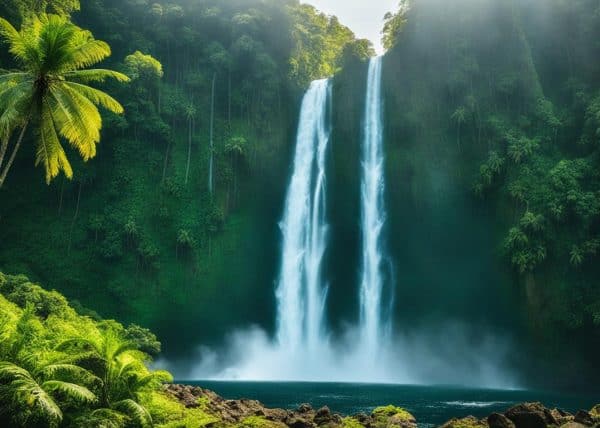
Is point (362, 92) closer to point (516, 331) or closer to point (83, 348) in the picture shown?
point (516, 331)

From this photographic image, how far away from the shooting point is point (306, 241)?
123ft

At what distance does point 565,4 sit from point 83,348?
36.6 m

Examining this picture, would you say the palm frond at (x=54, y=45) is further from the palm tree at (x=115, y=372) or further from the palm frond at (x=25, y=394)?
the palm frond at (x=25, y=394)

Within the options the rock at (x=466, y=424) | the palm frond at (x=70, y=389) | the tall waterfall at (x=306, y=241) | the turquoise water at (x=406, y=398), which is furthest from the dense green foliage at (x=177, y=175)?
the palm frond at (x=70, y=389)

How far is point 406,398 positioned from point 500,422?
41.0ft

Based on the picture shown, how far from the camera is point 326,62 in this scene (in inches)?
2080

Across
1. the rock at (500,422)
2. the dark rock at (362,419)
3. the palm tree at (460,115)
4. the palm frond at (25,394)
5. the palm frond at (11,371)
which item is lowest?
the dark rock at (362,419)

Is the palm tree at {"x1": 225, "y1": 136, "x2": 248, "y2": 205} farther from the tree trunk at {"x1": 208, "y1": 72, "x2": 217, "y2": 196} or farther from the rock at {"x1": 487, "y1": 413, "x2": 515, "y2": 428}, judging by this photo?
the rock at {"x1": 487, "y1": 413, "x2": 515, "y2": 428}

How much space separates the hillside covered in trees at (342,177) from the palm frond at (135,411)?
23.7 metres

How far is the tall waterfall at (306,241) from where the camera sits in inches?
1409

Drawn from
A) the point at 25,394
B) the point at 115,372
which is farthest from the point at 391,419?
the point at 25,394

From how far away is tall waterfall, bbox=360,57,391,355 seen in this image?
34656 millimetres

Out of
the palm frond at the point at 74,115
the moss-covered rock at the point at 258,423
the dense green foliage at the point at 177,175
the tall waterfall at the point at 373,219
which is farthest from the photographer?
the dense green foliage at the point at 177,175

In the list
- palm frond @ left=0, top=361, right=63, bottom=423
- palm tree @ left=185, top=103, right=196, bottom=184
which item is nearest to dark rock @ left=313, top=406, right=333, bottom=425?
palm frond @ left=0, top=361, right=63, bottom=423
